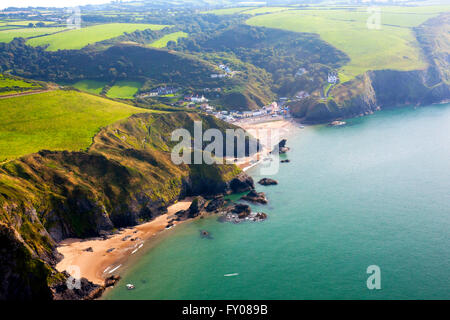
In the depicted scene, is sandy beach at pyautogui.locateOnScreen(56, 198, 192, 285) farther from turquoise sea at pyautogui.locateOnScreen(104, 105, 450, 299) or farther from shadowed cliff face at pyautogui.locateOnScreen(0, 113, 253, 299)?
turquoise sea at pyautogui.locateOnScreen(104, 105, 450, 299)

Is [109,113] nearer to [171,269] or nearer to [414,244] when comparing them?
[171,269]

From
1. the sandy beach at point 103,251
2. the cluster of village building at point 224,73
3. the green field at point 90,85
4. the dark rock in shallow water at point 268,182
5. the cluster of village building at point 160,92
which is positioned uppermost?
the cluster of village building at point 224,73

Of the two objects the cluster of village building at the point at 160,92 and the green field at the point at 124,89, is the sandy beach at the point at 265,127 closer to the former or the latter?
the cluster of village building at the point at 160,92

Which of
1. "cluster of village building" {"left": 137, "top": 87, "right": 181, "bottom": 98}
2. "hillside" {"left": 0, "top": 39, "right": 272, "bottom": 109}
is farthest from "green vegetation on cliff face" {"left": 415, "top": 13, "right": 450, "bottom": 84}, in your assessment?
"cluster of village building" {"left": 137, "top": 87, "right": 181, "bottom": 98}

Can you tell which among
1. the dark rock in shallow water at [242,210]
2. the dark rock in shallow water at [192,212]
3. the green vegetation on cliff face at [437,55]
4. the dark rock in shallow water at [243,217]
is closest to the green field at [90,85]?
the dark rock in shallow water at [192,212]

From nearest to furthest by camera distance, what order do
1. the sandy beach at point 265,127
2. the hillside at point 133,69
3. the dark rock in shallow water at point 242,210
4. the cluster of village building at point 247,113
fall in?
the dark rock in shallow water at point 242,210
the sandy beach at point 265,127
the cluster of village building at point 247,113
the hillside at point 133,69

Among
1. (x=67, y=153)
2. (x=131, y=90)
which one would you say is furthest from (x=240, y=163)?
(x=131, y=90)
